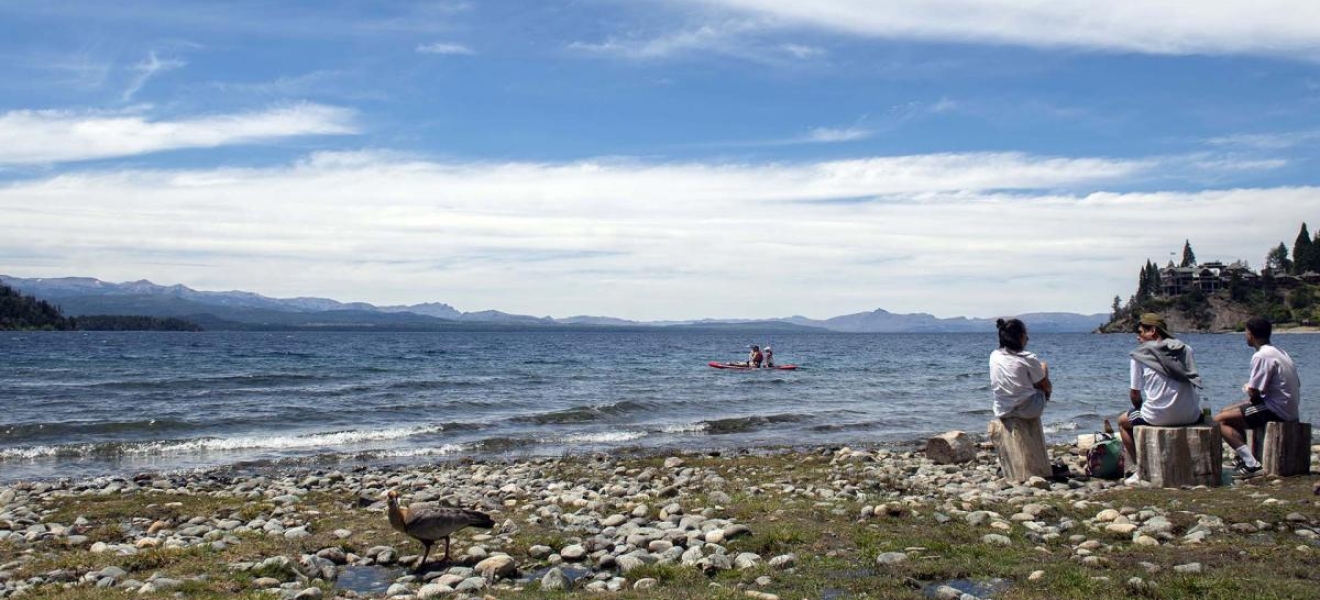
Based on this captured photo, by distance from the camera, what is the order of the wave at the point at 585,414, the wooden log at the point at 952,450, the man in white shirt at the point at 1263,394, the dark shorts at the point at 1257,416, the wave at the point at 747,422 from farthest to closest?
the wave at the point at 585,414 < the wave at the point at 747,422 < the wooden log at the point at 952,450 < the dark shorts at the point at 1257,416 < the man in white shirt at the point at 1263,394

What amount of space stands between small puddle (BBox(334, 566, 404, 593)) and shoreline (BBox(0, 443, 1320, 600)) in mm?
32

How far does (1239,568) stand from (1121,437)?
6496mm

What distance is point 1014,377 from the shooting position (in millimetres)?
13500

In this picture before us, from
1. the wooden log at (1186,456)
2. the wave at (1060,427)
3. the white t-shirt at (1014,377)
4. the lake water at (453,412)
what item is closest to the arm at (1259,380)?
the wooden log at (1186,456)

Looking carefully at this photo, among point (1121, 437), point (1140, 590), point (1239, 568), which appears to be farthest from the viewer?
point (1121, 437)

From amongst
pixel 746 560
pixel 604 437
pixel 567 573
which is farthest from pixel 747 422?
pixel 567 573

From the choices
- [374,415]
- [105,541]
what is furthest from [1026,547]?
[374,415]

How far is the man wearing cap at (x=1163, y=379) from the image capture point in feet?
41.6

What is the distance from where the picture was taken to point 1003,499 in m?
12.2

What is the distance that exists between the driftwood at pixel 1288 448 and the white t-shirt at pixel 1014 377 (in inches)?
124

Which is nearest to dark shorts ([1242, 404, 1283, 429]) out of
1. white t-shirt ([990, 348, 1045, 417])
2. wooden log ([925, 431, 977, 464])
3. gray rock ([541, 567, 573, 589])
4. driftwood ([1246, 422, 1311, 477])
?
driftwood ([1246, 422, 1311, 477])

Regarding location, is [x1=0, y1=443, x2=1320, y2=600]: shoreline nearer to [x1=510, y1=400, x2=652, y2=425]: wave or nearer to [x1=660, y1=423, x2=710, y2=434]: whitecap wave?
[x1=660, y1=423, x2=710, y2=434]: whitecap wave

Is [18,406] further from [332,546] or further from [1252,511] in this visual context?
[1252,511]

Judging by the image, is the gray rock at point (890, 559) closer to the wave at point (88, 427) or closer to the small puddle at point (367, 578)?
the small puddle at point (367, 578)
